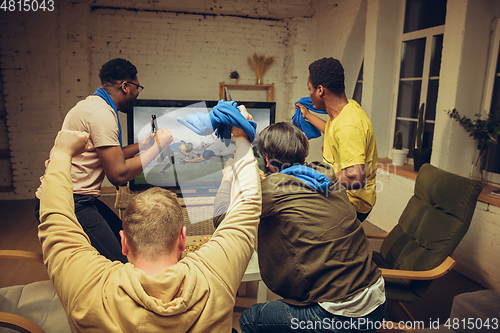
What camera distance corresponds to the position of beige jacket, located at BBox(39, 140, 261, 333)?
2.41 ft

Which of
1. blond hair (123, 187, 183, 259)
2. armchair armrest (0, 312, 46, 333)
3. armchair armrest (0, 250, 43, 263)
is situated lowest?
armchair armrest (0, 312, 46, 333)

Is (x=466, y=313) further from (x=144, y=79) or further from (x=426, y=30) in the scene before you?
(x=144, y=79)

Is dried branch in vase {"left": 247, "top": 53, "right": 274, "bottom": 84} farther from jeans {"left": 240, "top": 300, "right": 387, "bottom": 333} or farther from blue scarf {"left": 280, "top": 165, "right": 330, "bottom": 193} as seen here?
jeans {"left": 240, "top": 300, "right": 387, "bottom": 333}

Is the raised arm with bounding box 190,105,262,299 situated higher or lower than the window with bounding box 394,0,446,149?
lower

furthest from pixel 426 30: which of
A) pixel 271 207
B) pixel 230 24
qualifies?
pixel 271 207

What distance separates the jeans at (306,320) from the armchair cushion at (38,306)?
2.98 feet

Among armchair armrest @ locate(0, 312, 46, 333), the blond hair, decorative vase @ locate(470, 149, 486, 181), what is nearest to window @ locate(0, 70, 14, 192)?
armchair armrest @ locate(0, 312, 46, 333)

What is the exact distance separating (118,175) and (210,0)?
3.80m

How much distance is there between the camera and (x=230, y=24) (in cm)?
484

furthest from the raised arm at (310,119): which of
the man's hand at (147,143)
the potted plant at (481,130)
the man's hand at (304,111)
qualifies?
the potted plant at (481,130)

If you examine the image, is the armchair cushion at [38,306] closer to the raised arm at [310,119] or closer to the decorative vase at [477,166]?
the raised arm at [310,119]

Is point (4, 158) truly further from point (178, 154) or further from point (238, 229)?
point (238, 229)

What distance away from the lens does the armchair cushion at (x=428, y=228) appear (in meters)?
1.71

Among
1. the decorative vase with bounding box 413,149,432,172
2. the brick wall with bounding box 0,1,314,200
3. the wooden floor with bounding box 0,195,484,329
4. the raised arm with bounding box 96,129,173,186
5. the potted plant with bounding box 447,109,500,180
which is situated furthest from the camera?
the brick wall with bounding box 0,1,314,200
